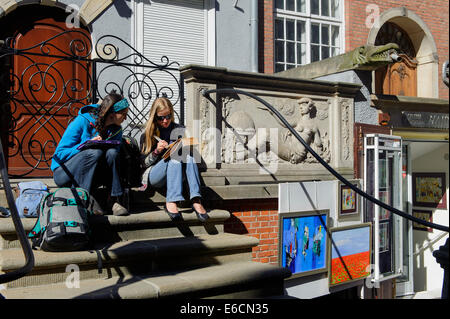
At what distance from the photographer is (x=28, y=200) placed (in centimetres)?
367

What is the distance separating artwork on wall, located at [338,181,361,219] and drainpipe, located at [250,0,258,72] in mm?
3119

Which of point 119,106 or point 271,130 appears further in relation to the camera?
point 271,130

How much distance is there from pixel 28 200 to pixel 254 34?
19.5ft

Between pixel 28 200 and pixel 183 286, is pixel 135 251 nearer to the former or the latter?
pixel 183 286

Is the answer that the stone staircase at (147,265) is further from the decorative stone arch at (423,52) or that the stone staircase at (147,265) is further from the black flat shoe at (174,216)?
the decorative stone arch at (423,52)

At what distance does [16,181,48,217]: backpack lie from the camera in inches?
144

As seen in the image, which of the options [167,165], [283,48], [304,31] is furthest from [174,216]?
[304,31]

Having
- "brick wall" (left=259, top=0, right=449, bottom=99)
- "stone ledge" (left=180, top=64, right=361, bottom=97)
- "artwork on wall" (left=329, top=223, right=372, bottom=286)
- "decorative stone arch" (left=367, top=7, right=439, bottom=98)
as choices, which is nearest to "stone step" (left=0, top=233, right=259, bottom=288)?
"stone ledge" (left=180, top=64, right=361, bottom=97)

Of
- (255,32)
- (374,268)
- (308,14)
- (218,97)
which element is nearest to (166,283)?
(218,97)

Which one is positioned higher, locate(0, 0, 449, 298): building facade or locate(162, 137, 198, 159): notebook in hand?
locate(0, 0, 449, 298): building facade

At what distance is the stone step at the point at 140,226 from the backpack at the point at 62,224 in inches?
7.1

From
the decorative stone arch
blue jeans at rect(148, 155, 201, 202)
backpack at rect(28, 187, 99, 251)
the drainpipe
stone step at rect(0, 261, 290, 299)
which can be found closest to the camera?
stone step at rect(0, 261, 290, 299)

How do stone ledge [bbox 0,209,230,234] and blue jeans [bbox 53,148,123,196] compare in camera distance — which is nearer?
stone ledge [bbox 0,209,230,234]

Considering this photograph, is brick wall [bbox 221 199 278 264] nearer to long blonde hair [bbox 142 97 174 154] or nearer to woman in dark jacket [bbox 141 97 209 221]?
woman in dark jacket [bbox 141 97 209 221]
